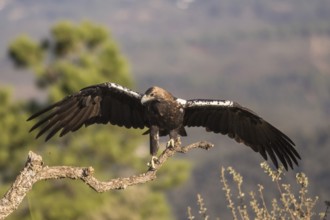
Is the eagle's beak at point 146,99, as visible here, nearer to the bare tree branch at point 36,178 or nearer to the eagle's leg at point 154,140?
the eagle's leg at point 154,140

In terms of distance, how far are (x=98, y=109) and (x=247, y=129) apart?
7.29 feet

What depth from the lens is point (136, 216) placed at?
93.7 feet

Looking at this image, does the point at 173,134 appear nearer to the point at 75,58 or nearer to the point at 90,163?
the point at 90,163

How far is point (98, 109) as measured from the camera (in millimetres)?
10227

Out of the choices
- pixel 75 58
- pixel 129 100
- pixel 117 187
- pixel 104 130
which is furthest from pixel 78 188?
pixel 117 187

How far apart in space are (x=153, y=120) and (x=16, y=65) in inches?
997

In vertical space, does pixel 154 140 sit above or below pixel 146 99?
below

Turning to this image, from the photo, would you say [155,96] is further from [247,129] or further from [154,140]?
[247,129]

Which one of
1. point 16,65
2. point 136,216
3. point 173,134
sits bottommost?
point 173,134

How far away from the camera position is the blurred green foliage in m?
29.3

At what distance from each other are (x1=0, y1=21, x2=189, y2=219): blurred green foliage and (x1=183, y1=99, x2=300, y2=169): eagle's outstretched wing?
697 inches

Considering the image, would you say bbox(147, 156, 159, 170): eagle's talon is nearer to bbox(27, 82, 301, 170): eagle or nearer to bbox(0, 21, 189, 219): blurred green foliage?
bbox(27, 82, 301, 170): eagle

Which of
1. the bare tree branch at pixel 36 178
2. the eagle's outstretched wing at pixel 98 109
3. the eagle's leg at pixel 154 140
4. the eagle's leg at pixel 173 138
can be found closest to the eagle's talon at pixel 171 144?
the eagle's leg at pixel 173 138

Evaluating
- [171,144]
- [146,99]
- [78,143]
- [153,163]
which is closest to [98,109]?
[146,99]
